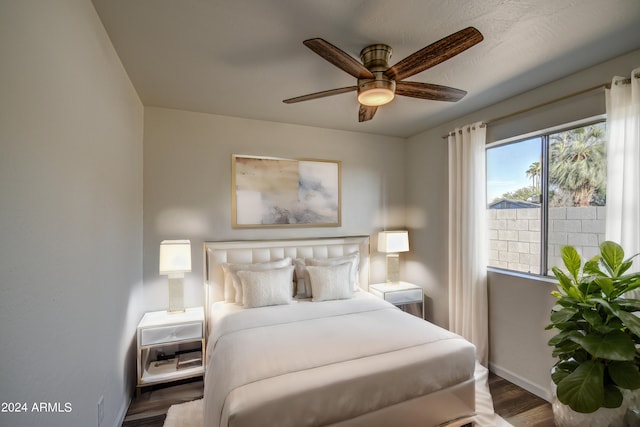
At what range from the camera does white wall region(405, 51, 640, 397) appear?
222 centimetres

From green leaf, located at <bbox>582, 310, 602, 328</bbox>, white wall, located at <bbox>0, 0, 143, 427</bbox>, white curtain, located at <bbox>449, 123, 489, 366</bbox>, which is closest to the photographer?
white wall, located at <bbox>0, 0, 143, 427</bbox>

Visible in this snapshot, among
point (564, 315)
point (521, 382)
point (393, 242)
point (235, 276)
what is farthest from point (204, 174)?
point (521, 382)

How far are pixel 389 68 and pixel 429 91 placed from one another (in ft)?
1.20

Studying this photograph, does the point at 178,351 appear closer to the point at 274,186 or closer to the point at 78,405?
the point at 78,405

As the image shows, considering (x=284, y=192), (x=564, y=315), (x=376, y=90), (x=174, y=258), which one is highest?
(x=376, y=90)

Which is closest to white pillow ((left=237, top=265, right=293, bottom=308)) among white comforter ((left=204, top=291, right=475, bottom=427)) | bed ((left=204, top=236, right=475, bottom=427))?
bed ((left=204, top=236, right=475, bottom=427))

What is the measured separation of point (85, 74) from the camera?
56.0 inches

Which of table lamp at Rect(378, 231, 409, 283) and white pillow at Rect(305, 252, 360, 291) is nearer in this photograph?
white pillow at Rect(305, 252, 360, 291)

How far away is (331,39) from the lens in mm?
1784

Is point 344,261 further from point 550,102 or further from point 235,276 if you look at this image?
point 550,102

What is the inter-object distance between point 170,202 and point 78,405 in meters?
2.01

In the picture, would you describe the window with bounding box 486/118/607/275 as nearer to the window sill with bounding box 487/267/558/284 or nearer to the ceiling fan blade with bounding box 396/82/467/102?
the window sill with bounding box 487/267/558/284

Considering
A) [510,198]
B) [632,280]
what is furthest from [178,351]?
[510,198]

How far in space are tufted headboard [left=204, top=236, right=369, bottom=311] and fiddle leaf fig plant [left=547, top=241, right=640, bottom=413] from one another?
7.64 feet
